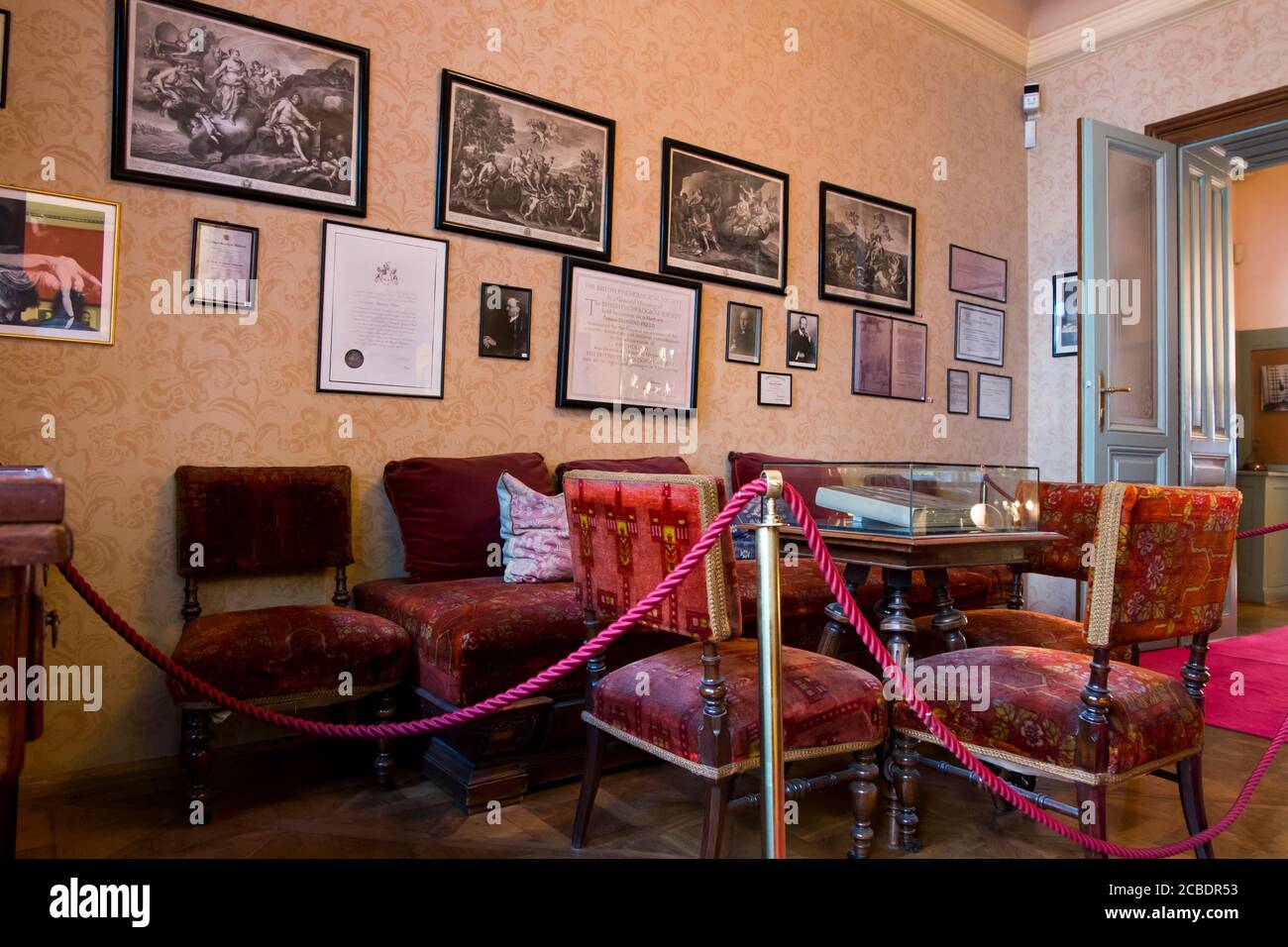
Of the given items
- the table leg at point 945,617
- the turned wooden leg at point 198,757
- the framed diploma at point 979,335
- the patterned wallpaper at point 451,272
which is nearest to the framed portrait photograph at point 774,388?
the patterned wallpaper at point 451,272

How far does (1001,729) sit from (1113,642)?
0.34 m

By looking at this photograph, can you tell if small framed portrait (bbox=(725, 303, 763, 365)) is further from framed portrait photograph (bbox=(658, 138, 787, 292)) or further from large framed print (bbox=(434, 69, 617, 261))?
large framed print (bbox=(434, 69, 617, 261))

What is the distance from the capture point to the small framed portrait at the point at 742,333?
4535 millimetres

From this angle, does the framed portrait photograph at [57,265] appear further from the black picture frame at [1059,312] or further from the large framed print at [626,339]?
the black picture frame at [1059,312]

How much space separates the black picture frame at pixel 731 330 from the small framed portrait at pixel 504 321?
124cm

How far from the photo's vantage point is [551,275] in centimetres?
388

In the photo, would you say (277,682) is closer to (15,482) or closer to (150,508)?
(150,508)

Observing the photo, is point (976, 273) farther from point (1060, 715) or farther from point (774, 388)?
point (1060, 715)

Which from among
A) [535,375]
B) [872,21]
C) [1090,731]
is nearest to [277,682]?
[535,375]

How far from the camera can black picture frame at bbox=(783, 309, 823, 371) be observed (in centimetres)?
479

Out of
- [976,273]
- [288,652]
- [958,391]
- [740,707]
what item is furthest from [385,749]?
[976,273]

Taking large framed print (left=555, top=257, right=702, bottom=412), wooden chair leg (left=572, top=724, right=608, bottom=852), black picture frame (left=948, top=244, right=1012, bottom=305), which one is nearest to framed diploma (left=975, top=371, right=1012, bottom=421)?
black picture frame (left=948, top=244, right=1012, bottom=305)
